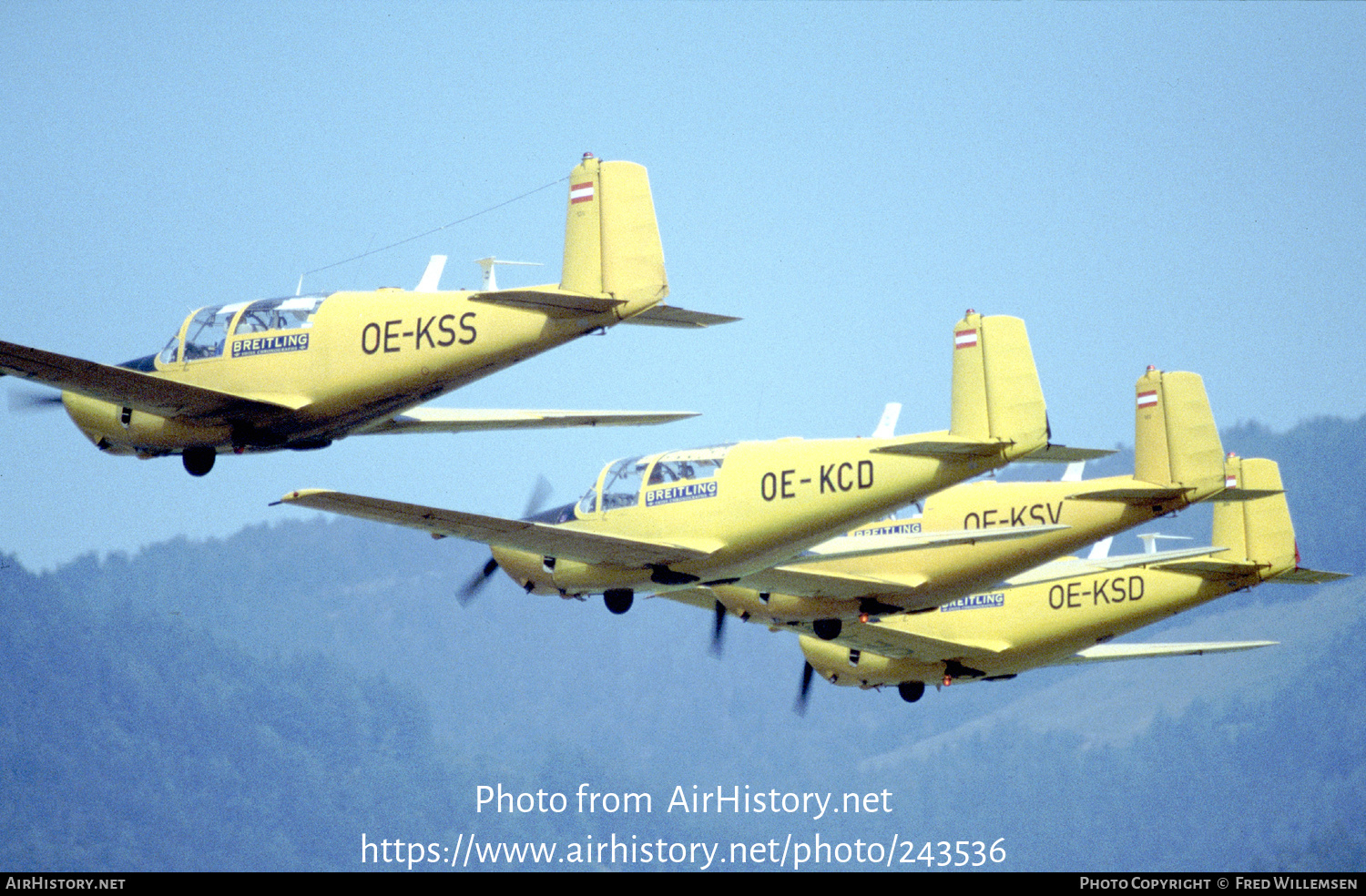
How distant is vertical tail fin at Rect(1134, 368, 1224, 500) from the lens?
116ft

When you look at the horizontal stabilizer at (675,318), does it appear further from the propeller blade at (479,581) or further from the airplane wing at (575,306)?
the propeller blade at (479,581)

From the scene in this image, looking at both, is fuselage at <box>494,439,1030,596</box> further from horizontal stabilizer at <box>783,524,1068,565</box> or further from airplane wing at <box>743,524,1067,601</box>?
airplane wing at <box>743,524,1067,601</box>

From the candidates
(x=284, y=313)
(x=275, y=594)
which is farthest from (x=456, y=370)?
(x=275, y=594)

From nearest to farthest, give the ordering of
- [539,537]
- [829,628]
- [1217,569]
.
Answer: [539,537]
[829,628]
[1217,569]

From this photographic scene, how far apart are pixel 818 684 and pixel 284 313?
93.0 metres

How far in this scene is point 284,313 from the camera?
29500 millimetres

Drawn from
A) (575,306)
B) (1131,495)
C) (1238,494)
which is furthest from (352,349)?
(1238,494)

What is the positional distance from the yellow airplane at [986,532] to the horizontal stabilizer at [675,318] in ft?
23.6

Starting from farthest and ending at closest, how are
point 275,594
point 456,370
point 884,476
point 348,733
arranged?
1. point 275,594
2. point 348,733
3. point 884,476
4. point 456,370

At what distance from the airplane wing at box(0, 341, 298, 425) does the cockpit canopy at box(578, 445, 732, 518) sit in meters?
6.79

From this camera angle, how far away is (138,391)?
2878 centimetres

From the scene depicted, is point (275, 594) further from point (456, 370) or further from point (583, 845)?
point (456, 370)

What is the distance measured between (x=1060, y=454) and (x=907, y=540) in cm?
389

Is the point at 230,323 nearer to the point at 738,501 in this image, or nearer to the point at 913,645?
the point at 738,501
